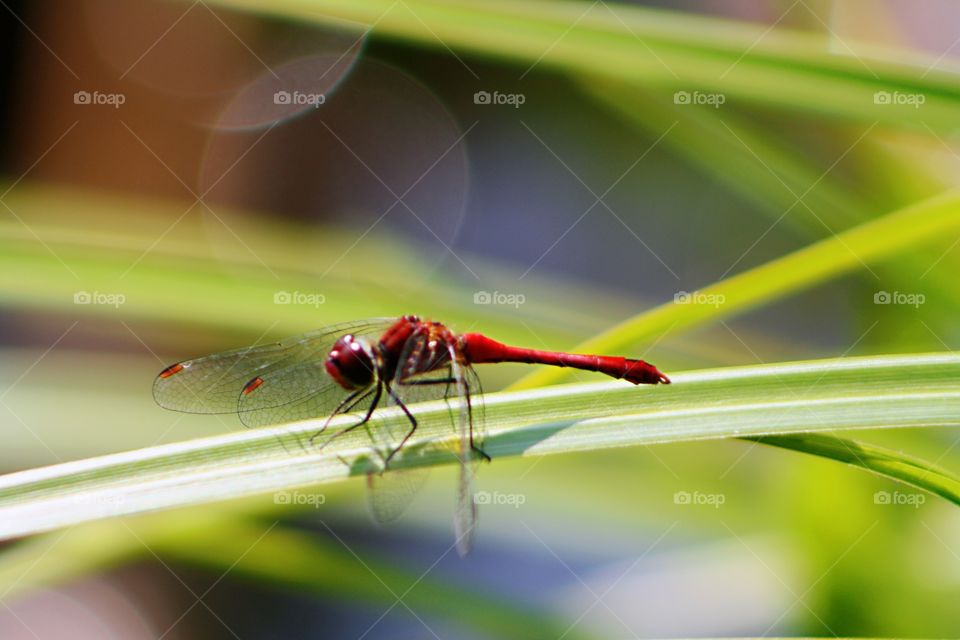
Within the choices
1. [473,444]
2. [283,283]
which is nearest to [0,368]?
[283,283]

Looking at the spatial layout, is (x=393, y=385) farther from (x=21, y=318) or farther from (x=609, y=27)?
(x=21, y=318)

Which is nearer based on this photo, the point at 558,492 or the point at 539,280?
the point at 558,492

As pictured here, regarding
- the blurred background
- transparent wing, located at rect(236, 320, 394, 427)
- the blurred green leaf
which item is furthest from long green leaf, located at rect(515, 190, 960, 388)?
transparent wing, located at rect(236, 320, 394, 427)

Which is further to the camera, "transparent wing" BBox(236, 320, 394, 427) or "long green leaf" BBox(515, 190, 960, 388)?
"transparent wing" BBox(236, 320, 394, 427)

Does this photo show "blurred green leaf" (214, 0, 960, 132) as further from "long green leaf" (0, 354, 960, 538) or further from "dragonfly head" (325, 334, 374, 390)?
"dragonfly head" (325, 334, 374, 390)

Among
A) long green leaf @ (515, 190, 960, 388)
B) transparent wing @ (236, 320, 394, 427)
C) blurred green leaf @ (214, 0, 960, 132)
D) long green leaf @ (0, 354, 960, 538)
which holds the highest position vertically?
→ blurred green leaf @ (214, 0, 960, 132)

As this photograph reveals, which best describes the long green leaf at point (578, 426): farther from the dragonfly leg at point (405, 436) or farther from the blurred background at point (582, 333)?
the blurred background at point (582, 333)

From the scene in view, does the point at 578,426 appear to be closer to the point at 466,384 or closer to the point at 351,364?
the point at 466,384
